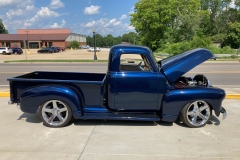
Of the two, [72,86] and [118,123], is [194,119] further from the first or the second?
[72,86]

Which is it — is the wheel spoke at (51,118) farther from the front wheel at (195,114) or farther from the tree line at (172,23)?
the tree line at (172,23)

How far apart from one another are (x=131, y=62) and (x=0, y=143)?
3.00 m

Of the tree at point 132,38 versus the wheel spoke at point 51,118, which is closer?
the wheel spoke at point 51,118

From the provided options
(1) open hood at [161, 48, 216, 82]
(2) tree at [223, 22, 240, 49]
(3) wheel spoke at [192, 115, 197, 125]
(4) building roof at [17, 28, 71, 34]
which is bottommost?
(3) wheel spoke at [192, 115, 197, 125]

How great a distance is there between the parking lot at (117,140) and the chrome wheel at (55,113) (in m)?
0.13

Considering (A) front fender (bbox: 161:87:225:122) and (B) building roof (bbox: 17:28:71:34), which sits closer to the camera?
(A) front fender (bbox: 161:87:225:122)

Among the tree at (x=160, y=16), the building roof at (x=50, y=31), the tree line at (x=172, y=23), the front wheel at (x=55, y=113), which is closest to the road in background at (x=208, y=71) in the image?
the front wheel at (x=55, y=113)

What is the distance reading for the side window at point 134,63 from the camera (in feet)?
14.4

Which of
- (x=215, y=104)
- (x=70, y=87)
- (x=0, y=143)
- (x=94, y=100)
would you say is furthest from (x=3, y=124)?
(x=215, y=104)

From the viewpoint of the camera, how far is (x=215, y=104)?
14.2 ft

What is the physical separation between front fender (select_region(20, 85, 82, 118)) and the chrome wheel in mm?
114

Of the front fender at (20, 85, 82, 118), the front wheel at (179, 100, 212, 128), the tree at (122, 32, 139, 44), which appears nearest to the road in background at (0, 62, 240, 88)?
the front wheel at (179, 100, 212, 128)

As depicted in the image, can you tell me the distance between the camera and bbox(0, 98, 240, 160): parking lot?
3344 mm

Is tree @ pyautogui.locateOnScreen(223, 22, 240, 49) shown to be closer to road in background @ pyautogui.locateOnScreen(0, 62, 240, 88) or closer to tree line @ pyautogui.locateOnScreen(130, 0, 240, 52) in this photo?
tree line @ pyautogui.locateOnScreen(130, 0, 240, 52)
